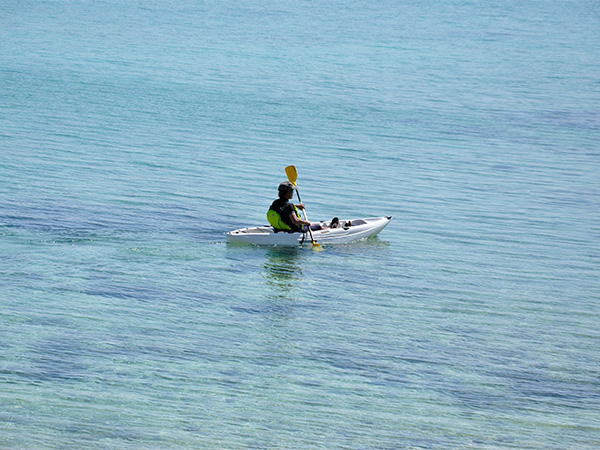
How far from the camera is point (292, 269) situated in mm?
18250

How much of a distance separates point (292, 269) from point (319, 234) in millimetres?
1671

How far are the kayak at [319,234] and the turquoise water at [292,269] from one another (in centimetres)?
36

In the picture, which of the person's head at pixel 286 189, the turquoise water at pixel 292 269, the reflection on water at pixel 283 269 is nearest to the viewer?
the turquoise water at pixel 292 269

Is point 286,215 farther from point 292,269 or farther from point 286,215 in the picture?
point 292,269

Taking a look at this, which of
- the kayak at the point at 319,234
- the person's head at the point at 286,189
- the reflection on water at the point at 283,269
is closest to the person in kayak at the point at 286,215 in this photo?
the person's head at the point at 286,189

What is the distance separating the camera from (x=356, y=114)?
4206cm

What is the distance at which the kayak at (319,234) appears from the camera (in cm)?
1934

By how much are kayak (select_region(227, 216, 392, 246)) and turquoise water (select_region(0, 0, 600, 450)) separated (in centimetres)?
36

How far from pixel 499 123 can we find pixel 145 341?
31.5m

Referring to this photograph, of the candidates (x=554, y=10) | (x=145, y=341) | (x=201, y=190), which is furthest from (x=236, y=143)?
(x=554, y=10)

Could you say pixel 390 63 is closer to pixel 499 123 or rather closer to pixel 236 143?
pixel 499 123

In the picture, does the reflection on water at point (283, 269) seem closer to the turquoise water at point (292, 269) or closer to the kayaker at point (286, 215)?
the turquoise water at point (292, 269)

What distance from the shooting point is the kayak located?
19344 mm

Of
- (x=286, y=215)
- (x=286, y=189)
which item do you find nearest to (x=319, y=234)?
(x=286, y=215)
